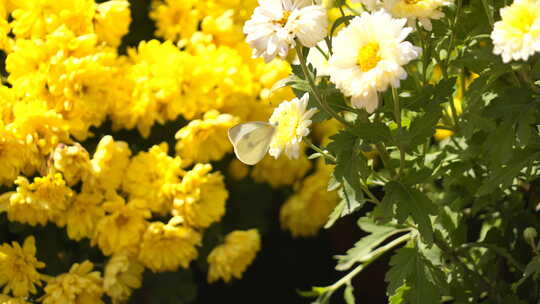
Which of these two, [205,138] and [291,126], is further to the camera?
[205,138]

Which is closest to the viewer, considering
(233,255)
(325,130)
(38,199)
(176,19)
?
(38,199)

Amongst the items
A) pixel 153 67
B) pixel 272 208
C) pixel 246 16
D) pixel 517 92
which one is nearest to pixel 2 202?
pixel 153 67

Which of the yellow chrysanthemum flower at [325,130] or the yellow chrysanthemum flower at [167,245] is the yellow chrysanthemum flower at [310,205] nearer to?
the yellow chrysanthemum flower at [325,130]

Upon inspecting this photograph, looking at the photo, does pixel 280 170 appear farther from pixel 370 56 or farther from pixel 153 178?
pixel 370 56

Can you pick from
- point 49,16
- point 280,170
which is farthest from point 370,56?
point 280,170

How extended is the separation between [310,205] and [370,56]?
1.19m

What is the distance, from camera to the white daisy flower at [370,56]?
119 cm

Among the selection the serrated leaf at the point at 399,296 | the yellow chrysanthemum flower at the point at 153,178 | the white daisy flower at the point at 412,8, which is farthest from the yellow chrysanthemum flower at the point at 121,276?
the white daisy flower at the point at 412,8

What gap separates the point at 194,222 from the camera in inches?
78.8

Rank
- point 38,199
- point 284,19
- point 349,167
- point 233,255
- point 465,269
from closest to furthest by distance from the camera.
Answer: point 284,19 → point 349,167 → point 465,269 → point 38,199 → point 233,255

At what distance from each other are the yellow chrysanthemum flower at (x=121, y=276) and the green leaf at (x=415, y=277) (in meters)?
0.64

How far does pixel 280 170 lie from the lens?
235 cm

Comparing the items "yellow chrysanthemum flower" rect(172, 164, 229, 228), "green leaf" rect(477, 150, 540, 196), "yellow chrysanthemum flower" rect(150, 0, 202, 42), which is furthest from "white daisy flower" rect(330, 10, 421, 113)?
"yellow chrysanthemum flower" rect(150, 0, 202, 42)

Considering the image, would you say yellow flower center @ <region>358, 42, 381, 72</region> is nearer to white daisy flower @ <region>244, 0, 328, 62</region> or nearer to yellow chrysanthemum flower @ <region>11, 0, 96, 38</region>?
white daisy flower @ <region>244, 0, 328, 62</region>
